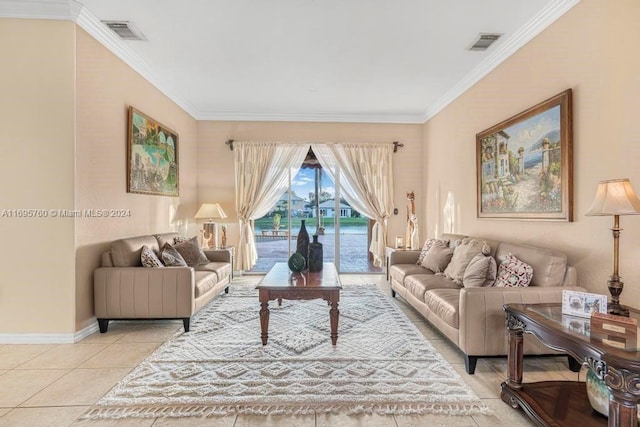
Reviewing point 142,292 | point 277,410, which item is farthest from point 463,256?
point 142,292

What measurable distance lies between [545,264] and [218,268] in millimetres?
3618

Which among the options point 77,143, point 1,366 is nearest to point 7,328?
point 1,366

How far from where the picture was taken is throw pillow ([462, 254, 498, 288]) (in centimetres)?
322

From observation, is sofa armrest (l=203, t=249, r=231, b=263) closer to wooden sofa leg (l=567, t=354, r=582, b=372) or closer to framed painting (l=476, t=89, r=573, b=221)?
framed painting (l=476, t=89, r=573, b=221)

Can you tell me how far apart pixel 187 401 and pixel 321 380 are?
897mm

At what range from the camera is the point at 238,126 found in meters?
6.39

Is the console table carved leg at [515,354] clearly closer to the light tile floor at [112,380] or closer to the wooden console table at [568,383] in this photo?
the wooden console table at [568,383]

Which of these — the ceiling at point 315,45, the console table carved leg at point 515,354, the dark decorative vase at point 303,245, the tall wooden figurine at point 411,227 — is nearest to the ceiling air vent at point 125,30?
the ceiling at point 315,45

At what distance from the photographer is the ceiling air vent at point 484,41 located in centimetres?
351

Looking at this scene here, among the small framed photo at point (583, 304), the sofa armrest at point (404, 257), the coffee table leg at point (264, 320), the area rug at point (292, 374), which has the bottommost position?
the area rug at point (292, 374)

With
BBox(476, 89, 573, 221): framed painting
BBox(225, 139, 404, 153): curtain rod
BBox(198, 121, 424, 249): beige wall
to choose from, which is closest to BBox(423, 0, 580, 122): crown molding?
BBox(476, 89, 573, 221): framed painting

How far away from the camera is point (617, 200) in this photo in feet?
6.63

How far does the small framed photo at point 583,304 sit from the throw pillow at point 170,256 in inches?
145

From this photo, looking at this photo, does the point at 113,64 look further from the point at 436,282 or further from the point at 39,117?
the point at 436,282
